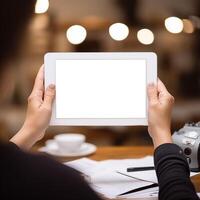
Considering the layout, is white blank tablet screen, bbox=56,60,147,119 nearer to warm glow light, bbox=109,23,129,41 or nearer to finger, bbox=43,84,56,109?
finger, bbox=43,84,56,109

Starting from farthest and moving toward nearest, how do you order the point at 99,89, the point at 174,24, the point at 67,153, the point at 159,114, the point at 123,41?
the point at 123,41, the point at 174,24, the point at 67,153, the point at 99,89, the point at 159,114

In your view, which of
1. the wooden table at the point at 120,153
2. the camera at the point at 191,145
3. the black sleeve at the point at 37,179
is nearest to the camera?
the black sleeve at the point at 37,179

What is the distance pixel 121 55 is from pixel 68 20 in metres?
0.88

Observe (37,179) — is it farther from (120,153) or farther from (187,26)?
(187,26)

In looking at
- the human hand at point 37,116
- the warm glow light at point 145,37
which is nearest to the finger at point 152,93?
the human hand at point 37,116

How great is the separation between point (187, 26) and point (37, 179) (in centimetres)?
162

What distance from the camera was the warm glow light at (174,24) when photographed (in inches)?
69.7

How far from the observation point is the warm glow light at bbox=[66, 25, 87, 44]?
1.80m

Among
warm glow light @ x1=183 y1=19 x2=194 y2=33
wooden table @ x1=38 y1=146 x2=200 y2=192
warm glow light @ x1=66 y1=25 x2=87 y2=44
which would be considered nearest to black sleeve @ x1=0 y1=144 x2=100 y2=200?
wooden table @ x1=38 y1=146 x2=200 y2=192

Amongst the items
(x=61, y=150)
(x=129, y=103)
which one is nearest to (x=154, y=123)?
(x=129, y=103)

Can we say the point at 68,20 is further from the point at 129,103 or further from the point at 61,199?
the point at 61,199

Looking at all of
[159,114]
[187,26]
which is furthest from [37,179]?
[187,26]

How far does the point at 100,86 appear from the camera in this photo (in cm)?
114

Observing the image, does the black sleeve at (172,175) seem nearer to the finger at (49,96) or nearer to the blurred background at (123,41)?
the finger at (49,96)
